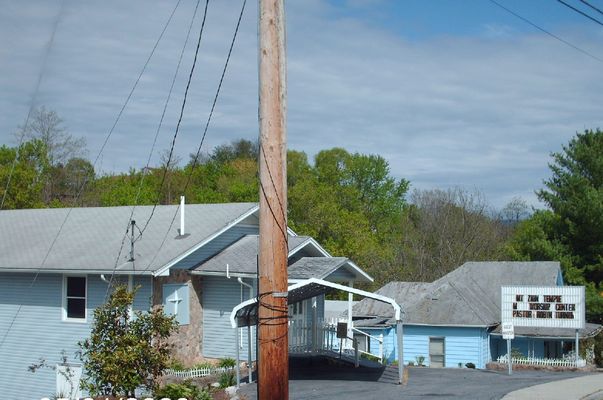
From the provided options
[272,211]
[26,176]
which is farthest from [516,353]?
[26,176]

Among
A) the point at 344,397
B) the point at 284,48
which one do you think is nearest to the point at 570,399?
the point at 344,397

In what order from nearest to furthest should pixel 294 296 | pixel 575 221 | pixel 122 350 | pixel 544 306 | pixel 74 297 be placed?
pixel 122 350 → pixel 294 296 → pixel 74 297 → pixel 544 306 → pixel 575 221

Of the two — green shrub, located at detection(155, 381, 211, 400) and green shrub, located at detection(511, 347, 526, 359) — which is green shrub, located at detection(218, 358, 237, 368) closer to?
green shrub, located at detection(155, 381, 211, 400)

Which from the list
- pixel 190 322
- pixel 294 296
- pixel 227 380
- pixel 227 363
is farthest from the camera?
pixel 190 322

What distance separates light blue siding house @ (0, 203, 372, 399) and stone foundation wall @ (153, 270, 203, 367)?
3 centimetres

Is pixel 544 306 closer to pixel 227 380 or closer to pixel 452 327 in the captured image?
pixel 452 327

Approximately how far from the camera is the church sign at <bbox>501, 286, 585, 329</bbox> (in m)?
32.6

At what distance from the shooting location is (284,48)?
8859 mm

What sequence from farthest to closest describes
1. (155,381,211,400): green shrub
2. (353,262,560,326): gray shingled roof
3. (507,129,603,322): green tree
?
(507,129,603,322): green tree, (353,262,560,326): gray shingled roof, (155,381,211,400): green shrub

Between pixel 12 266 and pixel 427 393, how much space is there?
1388 cm

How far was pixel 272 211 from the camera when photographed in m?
8.60

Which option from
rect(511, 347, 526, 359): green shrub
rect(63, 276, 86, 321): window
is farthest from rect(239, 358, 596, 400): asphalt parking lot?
rect(63, 276, 86, 321): window

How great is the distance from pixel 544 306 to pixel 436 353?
15.6ft

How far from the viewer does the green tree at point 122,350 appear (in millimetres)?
15398
